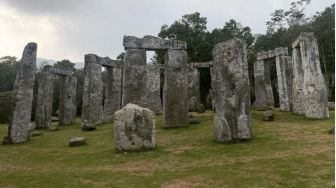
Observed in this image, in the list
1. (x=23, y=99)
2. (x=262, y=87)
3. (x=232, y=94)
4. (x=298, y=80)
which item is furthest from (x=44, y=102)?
(x=298, y=80)

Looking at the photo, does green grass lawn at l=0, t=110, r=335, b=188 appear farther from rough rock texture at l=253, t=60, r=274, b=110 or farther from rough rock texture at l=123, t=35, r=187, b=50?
rough rock texture at l=253, t=60, r=274, b=110

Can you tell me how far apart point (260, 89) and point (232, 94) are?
461 inches

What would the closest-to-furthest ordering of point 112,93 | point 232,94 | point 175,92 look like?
1. point 232,94
2. point 175,92
3. point 112,93

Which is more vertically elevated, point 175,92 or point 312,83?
point 312,83

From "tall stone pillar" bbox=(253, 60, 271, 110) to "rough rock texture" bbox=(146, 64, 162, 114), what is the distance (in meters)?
6.44

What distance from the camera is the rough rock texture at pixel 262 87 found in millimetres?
20484

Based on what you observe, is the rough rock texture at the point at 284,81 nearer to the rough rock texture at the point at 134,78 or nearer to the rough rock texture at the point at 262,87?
the rough rock texture at the point at 262,87

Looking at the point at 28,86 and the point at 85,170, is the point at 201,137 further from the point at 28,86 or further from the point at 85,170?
the point at 28,86

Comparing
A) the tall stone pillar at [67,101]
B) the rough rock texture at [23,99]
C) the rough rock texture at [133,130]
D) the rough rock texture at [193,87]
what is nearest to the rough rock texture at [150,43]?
the rough rock texture at [23,99]

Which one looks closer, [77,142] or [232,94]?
[232,94]

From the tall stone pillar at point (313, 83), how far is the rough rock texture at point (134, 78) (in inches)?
285

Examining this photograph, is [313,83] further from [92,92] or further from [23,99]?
[23,99]

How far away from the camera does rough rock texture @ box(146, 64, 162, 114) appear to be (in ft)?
70.4

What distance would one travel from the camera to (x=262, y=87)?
2073 cm
